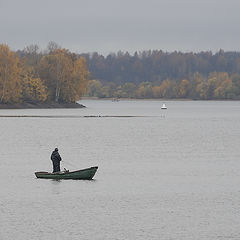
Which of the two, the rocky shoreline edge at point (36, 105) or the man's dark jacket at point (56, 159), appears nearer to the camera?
the man's dark jacket at point (56, 159)

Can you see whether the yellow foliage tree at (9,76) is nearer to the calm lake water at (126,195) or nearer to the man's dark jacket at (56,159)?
the calm lake water at (126,195)

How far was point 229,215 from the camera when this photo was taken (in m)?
36.8

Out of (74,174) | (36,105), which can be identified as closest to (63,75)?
(36,105)

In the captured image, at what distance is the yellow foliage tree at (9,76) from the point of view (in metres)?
167

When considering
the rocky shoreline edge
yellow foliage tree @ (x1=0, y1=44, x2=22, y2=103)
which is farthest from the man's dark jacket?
the rocky shoreline edge

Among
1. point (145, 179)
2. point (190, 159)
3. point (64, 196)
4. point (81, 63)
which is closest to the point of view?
point (64, 196)

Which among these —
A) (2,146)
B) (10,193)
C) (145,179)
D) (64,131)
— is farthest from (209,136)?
(10,193)

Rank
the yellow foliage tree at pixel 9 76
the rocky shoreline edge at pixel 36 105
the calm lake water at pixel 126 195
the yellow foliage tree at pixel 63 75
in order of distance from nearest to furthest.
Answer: the calm lake water at pixel 126 195 < the yellow foliage tree at pixel 9 76 < the rocky shoreline edge at pixel 36 105 < the yellow foliage tree at pixel 63 75

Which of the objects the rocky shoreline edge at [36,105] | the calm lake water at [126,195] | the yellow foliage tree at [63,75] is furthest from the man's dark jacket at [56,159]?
the yellow foliage tree at [63,75]

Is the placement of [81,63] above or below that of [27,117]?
above

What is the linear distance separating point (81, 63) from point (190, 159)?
124 m

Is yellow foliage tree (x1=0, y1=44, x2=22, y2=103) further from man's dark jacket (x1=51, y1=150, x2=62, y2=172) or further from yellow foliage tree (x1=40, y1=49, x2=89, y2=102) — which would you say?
man's dark jacket (x1=51, y1=150, x2=62, y2=172)

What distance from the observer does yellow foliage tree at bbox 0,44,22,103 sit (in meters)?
167

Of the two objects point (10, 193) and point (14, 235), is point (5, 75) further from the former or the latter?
point (14, 235)
